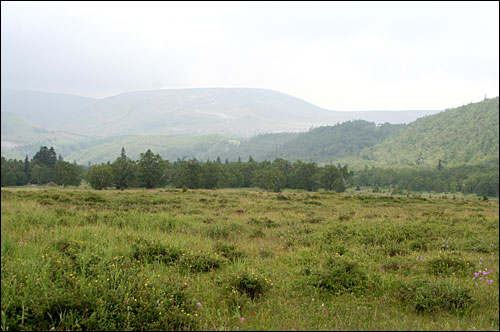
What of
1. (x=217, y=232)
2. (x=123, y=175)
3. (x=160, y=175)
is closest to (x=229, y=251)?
(x=217, y=232)

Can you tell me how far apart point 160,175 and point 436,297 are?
80.2 metres

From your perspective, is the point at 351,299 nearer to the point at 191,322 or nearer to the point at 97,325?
the point at 191,322

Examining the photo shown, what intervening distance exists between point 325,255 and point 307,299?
337 centimetres

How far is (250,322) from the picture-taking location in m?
4.41

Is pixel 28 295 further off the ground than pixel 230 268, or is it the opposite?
pixel 28 295

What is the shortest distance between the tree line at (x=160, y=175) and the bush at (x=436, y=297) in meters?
73.1

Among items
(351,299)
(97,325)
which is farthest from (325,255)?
(97,325)

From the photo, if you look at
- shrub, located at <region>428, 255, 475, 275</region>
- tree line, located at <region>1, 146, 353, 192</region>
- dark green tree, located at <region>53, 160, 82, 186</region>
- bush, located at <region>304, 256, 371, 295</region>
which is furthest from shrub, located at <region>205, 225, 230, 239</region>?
dark green tree, located at <region>53, 160, 82, 186</region>

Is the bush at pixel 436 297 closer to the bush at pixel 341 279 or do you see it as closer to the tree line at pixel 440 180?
the bush at pixel 341 279

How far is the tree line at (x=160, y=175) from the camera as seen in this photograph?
246 feet

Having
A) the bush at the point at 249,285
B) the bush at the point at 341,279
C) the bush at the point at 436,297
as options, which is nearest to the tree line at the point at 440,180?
the bush at the point at 341,279

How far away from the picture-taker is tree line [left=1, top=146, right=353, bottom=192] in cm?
7494

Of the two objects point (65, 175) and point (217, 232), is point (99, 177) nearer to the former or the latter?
point (65, 175)

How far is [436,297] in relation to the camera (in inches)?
203
